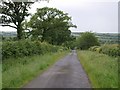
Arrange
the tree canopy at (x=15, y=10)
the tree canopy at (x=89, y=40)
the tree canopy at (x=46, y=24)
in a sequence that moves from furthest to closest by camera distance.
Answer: the tree canopy at (x=89, y=40), the tree canopy at (x=46, y=24), the tree canopy at (x=15, y=10)

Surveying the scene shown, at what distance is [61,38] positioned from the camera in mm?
89188

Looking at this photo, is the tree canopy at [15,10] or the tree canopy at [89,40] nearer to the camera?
the tree canopy at [15,10]

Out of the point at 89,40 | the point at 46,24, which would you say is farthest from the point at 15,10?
the point at 89,40

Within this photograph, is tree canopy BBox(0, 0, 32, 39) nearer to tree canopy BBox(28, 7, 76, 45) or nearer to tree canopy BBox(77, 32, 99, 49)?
tree canopy BBox(28, 7, 76, 45)

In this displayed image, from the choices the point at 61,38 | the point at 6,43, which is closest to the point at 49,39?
the point at 61,38

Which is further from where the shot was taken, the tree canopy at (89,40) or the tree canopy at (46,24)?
the tree canopy at (89,40)

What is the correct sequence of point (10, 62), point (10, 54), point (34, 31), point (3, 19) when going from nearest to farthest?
point (10, 62) → point (10, 54) → point (3, 19) → point (34, 31)

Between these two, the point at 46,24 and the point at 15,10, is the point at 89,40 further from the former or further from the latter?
the point at 15,10

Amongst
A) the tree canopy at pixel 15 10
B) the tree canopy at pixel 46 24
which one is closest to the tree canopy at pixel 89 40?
the tree canopy at pixel 46 24

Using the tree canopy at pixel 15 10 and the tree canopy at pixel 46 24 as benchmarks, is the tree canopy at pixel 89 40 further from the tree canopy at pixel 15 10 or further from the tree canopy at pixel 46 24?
the tree canopy at pixel 15 10

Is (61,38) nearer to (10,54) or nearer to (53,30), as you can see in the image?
(53,30)

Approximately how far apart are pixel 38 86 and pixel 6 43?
35.3 ft

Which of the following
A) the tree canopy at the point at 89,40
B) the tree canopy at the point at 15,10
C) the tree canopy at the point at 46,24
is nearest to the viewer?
the tree canopy at the point at 15,10

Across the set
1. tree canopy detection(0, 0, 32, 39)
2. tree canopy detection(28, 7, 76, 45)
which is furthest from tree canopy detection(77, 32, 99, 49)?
tree canopy detection(0, 0, 32, 39)
